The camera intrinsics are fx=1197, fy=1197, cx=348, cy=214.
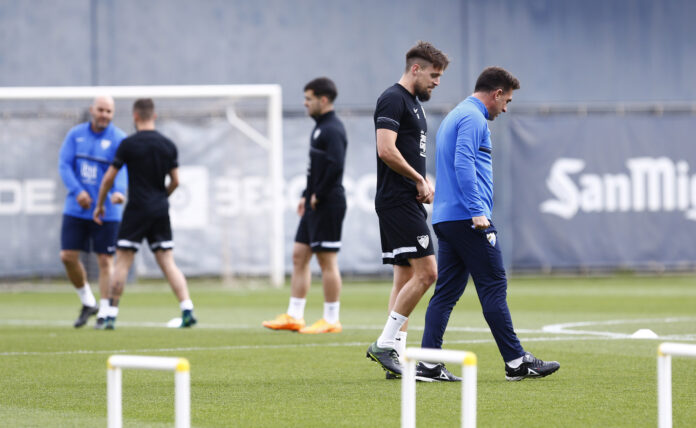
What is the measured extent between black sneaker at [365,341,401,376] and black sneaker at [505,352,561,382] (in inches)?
29.1

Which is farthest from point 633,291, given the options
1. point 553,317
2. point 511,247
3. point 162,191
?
point 162,191

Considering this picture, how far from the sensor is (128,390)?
292 inches

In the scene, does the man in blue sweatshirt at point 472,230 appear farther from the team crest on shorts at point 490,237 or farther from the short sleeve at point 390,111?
the short sleeve at point 390,111

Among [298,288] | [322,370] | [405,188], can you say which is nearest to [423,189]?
[405,188]

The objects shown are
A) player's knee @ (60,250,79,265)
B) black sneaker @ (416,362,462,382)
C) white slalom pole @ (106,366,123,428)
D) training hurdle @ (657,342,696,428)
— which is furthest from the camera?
player's knee @ (60,250,79,265)

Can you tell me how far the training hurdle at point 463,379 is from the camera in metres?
4.21

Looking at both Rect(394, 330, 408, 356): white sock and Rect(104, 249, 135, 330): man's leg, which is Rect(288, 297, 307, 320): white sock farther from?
Rect(394, 330, 408, 356): white sock

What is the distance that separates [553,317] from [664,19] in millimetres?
14838

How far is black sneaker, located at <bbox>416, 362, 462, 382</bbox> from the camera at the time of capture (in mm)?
7773

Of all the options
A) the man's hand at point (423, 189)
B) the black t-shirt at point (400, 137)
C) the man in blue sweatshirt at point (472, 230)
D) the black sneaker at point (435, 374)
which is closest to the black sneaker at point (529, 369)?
the man in blue sweatshirt at point (472, 230)

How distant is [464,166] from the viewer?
7.50m

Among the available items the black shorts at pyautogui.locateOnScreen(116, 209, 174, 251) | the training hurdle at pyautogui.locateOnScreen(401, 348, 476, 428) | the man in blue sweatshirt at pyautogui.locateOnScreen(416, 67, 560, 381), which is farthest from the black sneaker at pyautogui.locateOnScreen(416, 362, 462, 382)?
the black shorts at pyautogui.locateOnScreen(116, 209, 174, 251)

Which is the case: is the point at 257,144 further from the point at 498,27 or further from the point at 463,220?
the point at 463,220

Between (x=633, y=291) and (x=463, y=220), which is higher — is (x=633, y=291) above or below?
below
